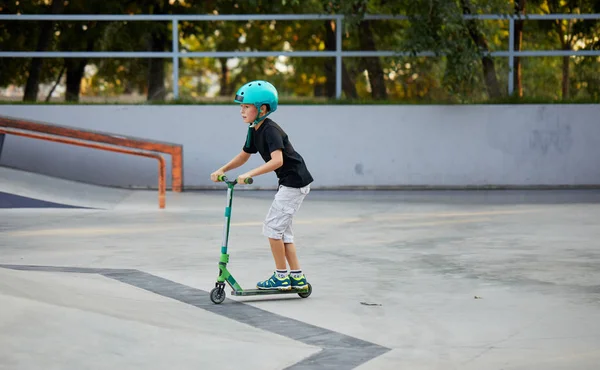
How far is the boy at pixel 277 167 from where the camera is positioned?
7.81m

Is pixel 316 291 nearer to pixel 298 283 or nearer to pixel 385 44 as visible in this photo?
pixel 298 283

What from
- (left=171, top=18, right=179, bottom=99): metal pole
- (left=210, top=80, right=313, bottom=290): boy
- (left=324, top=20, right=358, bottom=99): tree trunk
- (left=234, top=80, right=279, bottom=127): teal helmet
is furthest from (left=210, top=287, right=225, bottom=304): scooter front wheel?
(left=324, top=20, right=358, bottom=99): tree trunk

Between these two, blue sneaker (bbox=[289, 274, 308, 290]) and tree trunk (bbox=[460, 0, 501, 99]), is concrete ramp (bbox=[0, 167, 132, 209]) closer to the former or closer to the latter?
tree trunk (bbox=[460, 0, 501, 99])

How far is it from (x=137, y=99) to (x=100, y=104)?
3.55 ft

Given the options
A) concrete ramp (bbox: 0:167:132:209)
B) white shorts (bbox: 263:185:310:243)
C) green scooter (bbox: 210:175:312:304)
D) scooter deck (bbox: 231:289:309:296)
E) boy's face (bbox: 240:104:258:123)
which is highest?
boy's face (bbox: 240:104:258:123)

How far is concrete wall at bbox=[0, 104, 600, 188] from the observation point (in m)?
17.4

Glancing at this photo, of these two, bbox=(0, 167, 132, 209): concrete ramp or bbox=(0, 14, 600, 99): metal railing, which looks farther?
bbox=(0, 14, 600, 99): metal railing

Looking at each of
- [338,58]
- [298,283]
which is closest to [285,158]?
[298,283]

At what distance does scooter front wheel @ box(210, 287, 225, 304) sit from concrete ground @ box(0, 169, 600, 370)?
0.22ft

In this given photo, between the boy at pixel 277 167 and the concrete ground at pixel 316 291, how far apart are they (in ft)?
0.69

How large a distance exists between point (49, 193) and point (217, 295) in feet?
24.1

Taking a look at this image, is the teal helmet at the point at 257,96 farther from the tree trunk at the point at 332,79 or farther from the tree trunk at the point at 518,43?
the tree trunk at the point at 518,43

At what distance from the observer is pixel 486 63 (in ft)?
59.8

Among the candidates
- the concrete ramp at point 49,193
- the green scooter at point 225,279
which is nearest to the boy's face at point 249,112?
the green scooter at point 225,279
